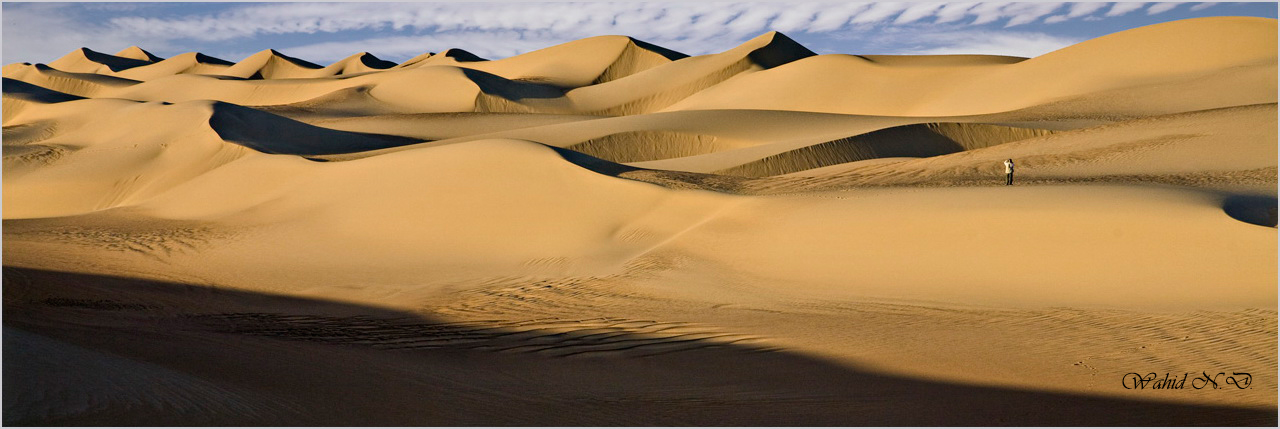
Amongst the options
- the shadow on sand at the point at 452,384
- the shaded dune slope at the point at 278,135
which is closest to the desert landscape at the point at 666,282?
the shadow on sand at the point at 452,384

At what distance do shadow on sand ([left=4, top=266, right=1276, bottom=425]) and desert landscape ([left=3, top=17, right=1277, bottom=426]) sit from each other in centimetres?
3

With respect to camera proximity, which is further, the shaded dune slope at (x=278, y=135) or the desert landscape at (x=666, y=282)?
the shaded dune slope at (x=278, y=135)

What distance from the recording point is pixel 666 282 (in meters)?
12.7

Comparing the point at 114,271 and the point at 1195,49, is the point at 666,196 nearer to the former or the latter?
the point at 114,271

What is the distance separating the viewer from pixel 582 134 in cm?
3353

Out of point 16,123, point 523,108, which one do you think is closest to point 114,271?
point 16,123

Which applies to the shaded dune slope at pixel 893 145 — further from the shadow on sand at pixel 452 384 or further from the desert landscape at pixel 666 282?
the shadow on sand at pixel 452 384

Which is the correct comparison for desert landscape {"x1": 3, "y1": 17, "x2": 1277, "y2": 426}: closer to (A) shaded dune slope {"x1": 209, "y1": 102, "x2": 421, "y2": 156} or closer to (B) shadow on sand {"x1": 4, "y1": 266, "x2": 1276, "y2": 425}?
(B) shadow on sand {"x1": 4, "y1": 266, "x2": 1276, "y2": 425}

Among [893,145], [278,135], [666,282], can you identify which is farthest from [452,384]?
[278,135]

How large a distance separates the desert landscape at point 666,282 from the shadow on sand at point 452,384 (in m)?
0.03

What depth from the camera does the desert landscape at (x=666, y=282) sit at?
22.7 feet

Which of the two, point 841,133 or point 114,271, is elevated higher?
point 841,133

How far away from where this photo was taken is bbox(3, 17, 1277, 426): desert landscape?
22.7 ft

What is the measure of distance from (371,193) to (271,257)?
3.47m
